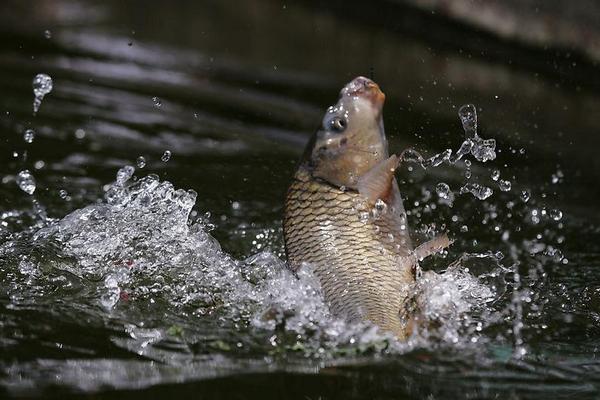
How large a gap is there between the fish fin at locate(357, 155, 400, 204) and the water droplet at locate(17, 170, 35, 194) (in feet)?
7.56

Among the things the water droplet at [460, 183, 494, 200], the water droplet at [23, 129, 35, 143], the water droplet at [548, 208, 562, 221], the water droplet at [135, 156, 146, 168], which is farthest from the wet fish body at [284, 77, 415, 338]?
the water droplet at [23, 129, 35, 143]

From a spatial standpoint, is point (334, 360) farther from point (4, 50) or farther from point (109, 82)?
point (4, 50)

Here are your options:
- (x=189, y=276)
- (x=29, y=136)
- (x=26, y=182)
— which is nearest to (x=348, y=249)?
(x=189, y=276)

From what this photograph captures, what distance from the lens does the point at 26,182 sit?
5.10m

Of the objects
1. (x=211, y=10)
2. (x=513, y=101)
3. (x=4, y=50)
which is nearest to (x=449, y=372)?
(x=513, y=101)

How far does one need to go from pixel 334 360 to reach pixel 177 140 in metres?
3.44

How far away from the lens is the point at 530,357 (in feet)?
11.3

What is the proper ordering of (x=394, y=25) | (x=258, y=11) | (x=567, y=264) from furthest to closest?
(x=258, y=11) < (x=394, y=25) < (x=567, y=264)

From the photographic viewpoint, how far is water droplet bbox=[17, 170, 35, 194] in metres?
5.06

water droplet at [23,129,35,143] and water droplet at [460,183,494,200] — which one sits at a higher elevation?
water droplet at [23,129,35,143]

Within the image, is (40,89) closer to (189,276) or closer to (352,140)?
(189,276)

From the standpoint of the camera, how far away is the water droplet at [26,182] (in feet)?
16.6

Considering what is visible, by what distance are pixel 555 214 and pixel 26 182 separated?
2787 millimetres

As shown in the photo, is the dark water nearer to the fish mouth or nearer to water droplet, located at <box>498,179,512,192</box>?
water droplet, located at <box>498,179,512,192</box>
